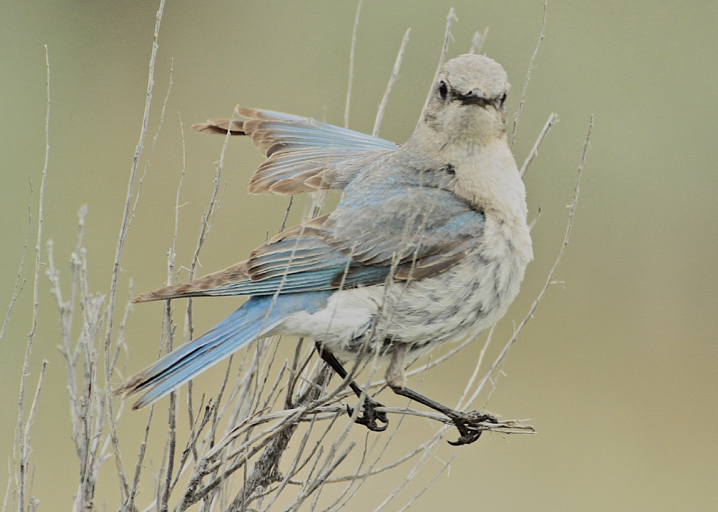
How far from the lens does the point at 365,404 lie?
300 centimetres

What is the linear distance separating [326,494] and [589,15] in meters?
4.53

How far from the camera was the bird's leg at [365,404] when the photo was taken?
2994 millimetres

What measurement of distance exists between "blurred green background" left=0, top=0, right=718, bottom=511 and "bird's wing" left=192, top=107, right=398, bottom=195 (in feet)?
9.93

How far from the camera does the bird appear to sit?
9.52ft

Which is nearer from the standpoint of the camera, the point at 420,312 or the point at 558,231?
the point at 420,312

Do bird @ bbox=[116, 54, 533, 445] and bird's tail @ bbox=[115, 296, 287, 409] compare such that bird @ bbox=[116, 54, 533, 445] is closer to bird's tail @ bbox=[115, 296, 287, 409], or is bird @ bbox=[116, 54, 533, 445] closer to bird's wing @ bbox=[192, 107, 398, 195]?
bird's tail @ bbox=[115, 296, 287, 409]

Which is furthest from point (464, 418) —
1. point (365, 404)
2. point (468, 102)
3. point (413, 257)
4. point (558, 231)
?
point (558, 231)

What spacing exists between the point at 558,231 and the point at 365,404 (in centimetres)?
430

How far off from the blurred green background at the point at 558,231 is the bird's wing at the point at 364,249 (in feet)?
11.3

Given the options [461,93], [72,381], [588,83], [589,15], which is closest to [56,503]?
[72,381]

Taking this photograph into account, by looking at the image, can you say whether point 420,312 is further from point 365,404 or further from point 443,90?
point 443,90

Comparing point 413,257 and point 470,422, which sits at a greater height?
point 413,257

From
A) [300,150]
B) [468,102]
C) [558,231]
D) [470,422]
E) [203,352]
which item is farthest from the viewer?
[558,231]

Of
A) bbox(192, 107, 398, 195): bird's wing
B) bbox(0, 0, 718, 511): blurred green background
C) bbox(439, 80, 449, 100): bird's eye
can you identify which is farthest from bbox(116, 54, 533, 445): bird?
bbox(0, 0, 718, 511): blurred green background
